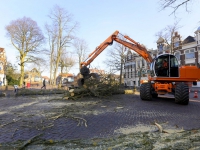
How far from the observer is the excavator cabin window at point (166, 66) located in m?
10.6

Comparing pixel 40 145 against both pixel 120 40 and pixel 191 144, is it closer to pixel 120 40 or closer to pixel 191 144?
pixel 191 144

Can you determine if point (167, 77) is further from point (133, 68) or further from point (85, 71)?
point (133, 68)

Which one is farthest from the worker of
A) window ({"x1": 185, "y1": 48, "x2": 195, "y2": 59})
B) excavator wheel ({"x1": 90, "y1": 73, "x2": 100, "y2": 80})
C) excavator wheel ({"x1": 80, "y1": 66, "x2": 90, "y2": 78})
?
window ({"x1": 185, "y1": 48, "x2": 195, "y2": 59})

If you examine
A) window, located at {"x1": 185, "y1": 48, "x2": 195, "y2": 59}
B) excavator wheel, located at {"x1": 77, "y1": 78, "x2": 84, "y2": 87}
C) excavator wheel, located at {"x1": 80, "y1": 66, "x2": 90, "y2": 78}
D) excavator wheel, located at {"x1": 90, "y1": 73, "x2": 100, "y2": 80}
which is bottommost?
excavator wheel, located at {"x1": 77, "y1": 78, "x2": 84, "y2": 87}

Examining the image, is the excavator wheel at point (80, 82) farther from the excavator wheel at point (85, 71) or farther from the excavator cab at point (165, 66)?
the excavator cab at point (165, 66)

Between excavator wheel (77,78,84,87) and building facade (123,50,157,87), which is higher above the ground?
building facade (123,50,157,87)

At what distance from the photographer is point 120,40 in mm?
13938

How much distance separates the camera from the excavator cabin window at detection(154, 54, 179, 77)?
1055 centimetres

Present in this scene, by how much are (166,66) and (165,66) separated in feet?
0.19

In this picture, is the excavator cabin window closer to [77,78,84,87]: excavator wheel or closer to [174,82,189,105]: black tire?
[174,82,189,105]: black tire

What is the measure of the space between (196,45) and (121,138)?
31.7m

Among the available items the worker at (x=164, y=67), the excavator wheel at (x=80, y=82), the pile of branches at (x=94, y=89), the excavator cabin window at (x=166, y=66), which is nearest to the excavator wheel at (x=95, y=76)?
the pile of branches at (x=94, y=89)

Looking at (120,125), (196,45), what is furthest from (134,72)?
(120,125)

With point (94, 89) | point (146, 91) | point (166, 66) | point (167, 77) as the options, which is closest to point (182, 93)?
point (167, 77)
